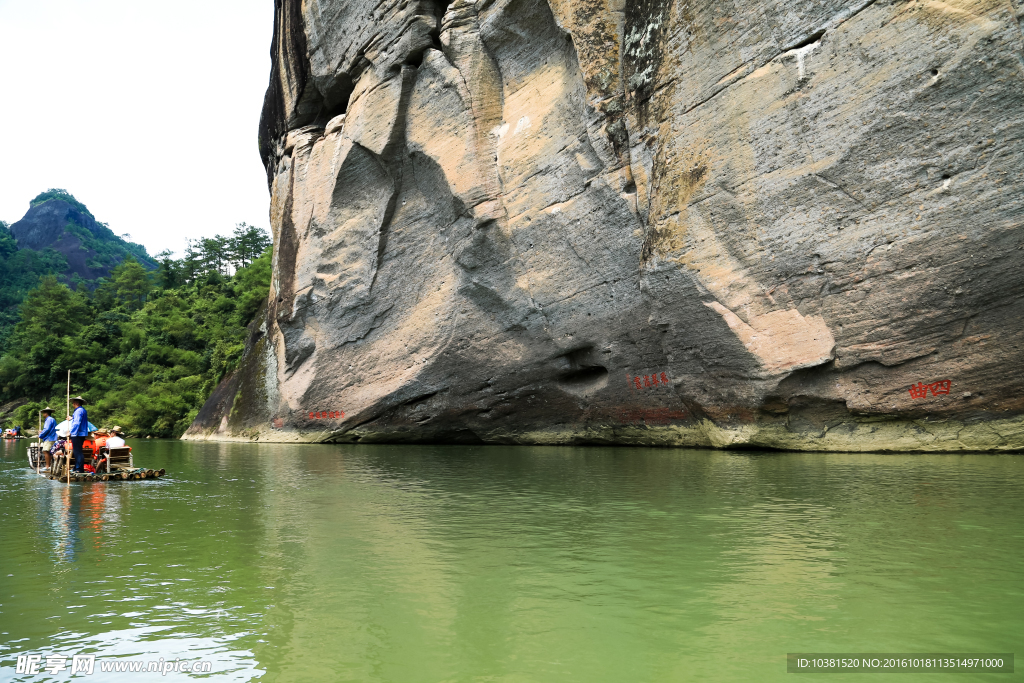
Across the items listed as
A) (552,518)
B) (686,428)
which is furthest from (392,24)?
(552,518)

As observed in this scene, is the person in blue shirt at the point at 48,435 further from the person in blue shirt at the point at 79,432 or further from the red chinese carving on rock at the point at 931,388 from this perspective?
the red chinese carving on rock at the point at 931,388

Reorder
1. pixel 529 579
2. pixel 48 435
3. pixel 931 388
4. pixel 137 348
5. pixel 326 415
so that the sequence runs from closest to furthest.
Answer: pixel 529 579 < pixel 931 388 < pixel 48 435 < pixel 326 415 < pixel 137 348

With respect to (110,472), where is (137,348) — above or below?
Result: above

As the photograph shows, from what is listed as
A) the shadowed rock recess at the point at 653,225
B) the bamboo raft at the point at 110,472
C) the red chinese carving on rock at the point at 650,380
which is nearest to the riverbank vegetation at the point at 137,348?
the shadowed rock recess at the point at 653,225

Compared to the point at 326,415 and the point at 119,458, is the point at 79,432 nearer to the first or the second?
the point at 119,458

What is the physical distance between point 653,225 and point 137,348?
33.4 metres

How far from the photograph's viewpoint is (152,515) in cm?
632

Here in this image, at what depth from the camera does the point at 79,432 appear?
31.6 feet

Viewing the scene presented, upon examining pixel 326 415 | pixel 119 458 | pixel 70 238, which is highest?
pixel 70 238

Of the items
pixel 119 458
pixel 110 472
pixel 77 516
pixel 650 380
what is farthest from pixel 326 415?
pixel 77 516

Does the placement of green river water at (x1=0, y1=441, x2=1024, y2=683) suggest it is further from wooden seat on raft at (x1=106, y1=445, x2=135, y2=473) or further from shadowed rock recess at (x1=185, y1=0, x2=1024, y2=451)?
shadowed rock recess at (x1=185, y1=0, x2=1024, y2=451)

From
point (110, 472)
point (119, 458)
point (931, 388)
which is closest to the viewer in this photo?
point (931, 388)

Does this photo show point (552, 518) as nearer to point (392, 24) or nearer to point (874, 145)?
point (874, 145)

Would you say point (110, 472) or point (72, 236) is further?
point (72, 236)
